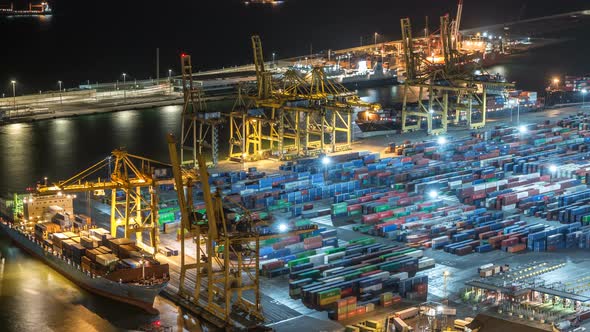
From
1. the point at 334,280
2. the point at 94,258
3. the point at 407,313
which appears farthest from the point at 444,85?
the point at 407,313

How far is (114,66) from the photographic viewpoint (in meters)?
88.2

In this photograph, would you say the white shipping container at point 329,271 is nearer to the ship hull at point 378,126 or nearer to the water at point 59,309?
the water at point 59,309

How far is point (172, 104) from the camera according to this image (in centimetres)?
6644

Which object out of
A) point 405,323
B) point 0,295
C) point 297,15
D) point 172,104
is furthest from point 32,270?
point 297,15

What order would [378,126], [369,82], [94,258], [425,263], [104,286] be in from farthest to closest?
1. [369,82]
2. [378,126]
3. [425,263]
4. [94,258]
5. [104,286]

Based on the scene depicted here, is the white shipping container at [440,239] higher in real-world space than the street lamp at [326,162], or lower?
lower

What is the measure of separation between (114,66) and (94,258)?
62.9 meters

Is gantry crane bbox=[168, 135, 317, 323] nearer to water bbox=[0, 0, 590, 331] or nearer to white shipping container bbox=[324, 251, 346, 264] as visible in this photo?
water bbox=[0, 0, 590, 331]

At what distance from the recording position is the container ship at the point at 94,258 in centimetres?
2623

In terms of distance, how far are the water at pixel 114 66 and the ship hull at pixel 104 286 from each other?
25cm

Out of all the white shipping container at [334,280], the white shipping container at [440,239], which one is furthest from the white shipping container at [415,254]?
the white shipping container at [334,280]

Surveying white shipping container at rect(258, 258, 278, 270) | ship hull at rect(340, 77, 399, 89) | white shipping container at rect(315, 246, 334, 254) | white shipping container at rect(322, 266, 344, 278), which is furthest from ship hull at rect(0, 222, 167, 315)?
ship hull at rect(340, 77, 399, 89)

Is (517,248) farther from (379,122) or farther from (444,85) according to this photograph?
(379,122)

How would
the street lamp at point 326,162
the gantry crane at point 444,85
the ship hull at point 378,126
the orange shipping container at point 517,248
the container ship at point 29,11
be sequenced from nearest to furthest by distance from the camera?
the orange shipping container at point 517,248 < the street lamp at point 326,162 < the gantry crane at point 444,85 < the ship hull at point 378,126 < the container ship at point 29,11
